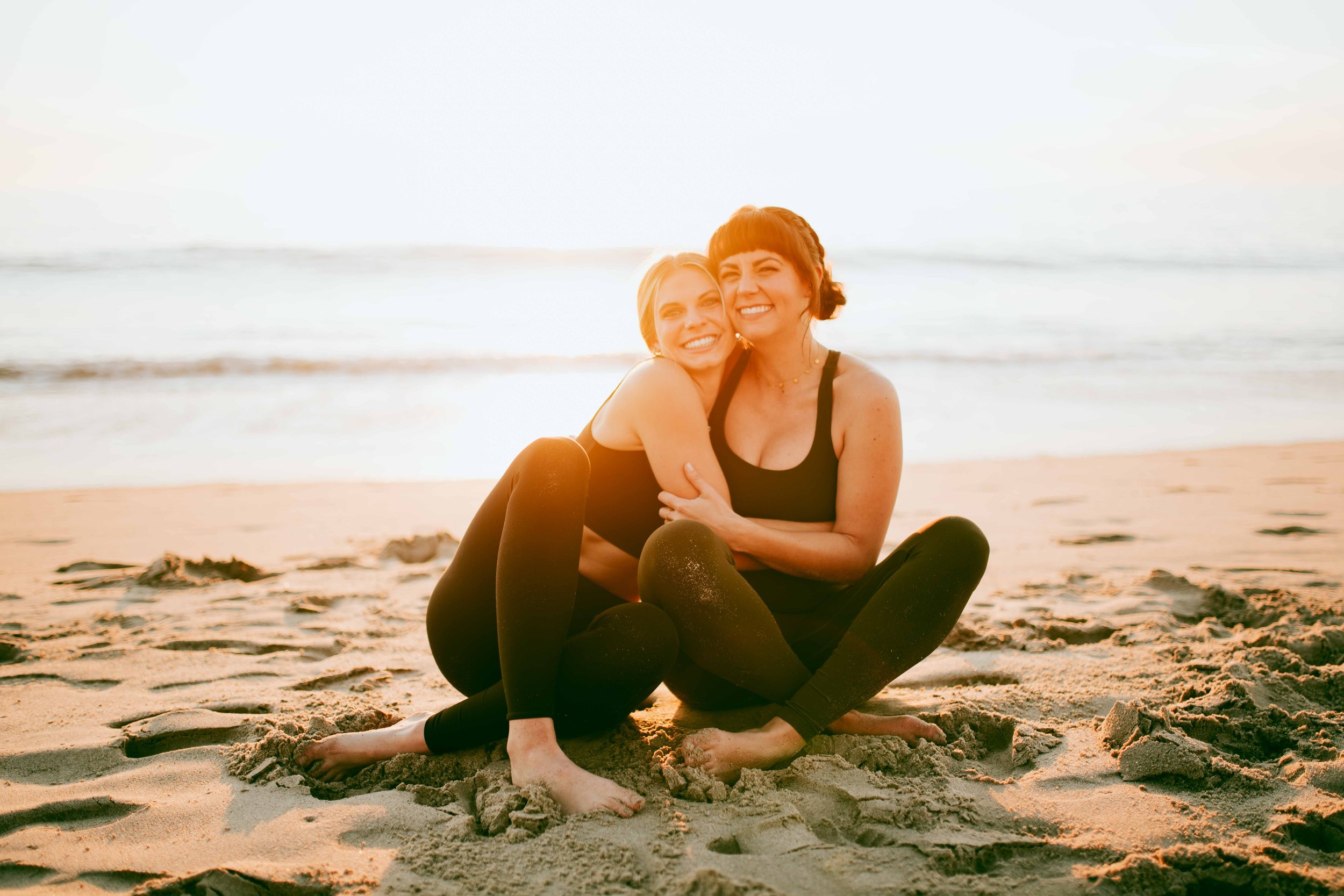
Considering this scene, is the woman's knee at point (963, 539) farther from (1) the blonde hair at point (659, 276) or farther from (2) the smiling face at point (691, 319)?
(1) the blonde hair at point (659, 276)

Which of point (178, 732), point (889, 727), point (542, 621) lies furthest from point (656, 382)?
point (178, 732)

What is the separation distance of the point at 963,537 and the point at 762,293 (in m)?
0.86

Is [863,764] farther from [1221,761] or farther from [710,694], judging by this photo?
[1221,761]

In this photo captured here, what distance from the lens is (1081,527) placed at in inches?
195

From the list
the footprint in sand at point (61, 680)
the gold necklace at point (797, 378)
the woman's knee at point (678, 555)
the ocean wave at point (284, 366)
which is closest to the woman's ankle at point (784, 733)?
the woman's knee at point (678, 555)

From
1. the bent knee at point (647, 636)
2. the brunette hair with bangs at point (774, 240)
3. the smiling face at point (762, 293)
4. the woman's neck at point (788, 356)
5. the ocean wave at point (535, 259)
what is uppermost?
the ocean wave at point (535, 259)

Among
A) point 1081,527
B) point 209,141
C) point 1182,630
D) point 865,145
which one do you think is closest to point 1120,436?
point 1081,527

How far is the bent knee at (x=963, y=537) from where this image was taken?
2.27m

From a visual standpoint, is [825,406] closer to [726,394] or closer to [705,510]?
[726,394]

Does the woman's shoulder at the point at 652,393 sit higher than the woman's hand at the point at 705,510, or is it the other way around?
the woman's shoulder at the point at 652,393

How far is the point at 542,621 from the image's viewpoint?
2131mm

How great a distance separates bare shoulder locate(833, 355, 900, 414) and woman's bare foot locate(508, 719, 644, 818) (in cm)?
114

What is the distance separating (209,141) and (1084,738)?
25366mm

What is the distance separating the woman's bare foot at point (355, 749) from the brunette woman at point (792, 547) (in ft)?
2.26
